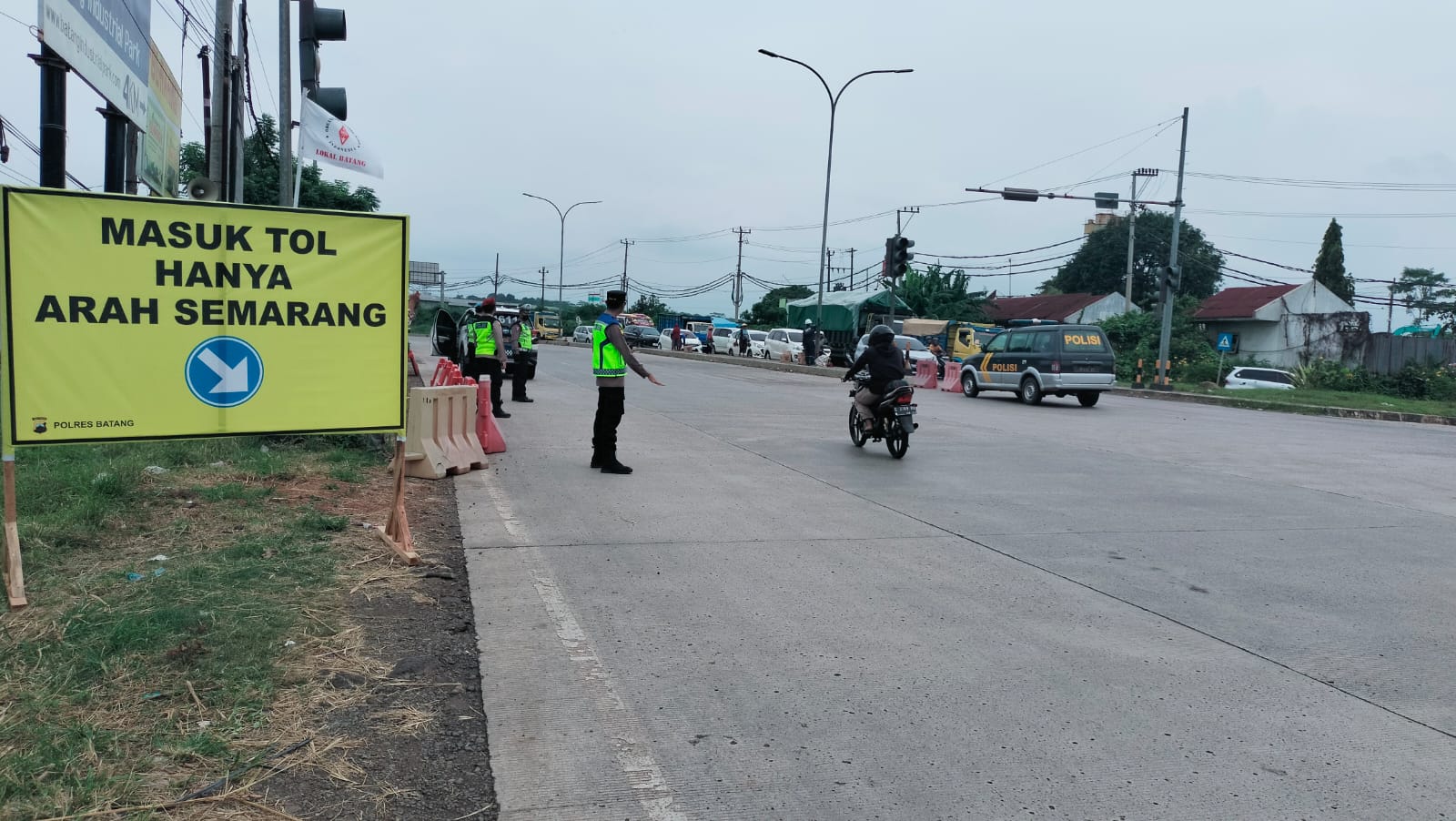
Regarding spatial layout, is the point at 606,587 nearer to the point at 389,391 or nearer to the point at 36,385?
the point at 389,391

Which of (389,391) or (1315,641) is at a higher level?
(389,391)

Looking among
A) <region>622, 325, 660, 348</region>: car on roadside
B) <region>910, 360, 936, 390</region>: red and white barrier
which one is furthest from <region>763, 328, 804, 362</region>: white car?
<region>622, 325, 660, 348</region>: car on roadside

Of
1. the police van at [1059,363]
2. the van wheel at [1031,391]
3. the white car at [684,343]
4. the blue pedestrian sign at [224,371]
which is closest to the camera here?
the blue pedestrian sign at [224,371]

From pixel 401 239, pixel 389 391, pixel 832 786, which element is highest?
pixel 401 239

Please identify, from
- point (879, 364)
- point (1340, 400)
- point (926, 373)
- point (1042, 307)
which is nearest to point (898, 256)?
point (926, 373)

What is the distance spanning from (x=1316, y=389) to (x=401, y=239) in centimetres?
3135

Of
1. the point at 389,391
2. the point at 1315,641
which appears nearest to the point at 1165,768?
the point at 1315,641

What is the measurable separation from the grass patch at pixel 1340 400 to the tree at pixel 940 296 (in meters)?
26.6

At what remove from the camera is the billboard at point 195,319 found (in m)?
5.31

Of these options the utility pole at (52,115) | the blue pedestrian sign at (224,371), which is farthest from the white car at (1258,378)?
the blue pedestrian sign at (224,371)

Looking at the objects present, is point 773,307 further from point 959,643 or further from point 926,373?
point 959,643

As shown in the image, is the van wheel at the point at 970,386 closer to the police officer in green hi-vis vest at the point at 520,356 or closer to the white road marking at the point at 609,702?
the police officer in green hi-vis vest at the point at 520,356

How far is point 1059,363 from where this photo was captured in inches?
866

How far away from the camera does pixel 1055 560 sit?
698cm
